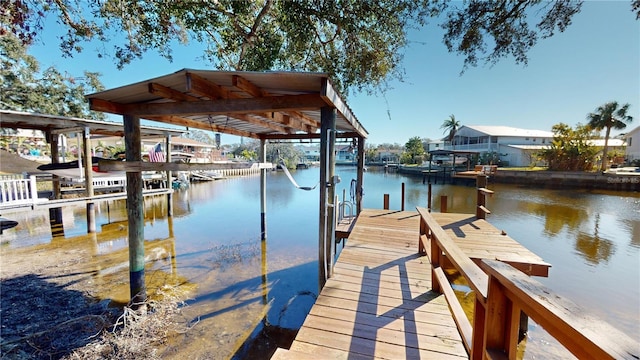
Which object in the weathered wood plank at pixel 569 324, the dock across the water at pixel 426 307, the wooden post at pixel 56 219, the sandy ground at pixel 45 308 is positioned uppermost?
the weathered wood plank at pixel 569 324

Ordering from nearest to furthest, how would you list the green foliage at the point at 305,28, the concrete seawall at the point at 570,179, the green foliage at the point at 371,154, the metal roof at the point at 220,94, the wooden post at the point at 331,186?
the metal roof at the point at 220,94, the wooden post at the point at 331,186, the green foliage at the point at 305,28, the concrete seawall at the point at 570,179, the green foliage at the point at 371,154

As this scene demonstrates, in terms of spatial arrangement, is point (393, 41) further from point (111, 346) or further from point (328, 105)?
point (111, 346)

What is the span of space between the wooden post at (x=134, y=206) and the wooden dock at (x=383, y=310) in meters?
3.01

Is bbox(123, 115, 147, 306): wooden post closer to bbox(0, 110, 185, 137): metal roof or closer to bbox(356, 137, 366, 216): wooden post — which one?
bbox(0, 110, 185, 137): metal roof

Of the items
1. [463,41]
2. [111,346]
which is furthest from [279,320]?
[463,41]

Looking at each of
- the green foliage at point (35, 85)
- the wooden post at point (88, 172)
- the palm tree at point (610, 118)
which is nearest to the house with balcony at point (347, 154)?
the wooden post at point (88, 172)

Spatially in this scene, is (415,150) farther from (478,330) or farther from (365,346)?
(478,330)

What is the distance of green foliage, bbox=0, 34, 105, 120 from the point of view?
482 inches

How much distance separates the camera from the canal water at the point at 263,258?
4.02 m

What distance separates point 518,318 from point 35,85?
2133 centimetres

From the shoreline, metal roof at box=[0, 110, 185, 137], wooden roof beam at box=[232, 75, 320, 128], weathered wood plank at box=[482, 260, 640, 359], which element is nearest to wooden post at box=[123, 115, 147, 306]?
wooden roof beam at box=[232, 75, 320, 128]

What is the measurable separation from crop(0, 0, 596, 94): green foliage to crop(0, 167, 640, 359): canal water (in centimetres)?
480

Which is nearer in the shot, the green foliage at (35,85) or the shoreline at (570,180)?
the green foliage at (35,85)

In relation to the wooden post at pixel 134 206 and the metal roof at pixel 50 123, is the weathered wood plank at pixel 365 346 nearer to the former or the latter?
the wooden post at pixel 134 206
